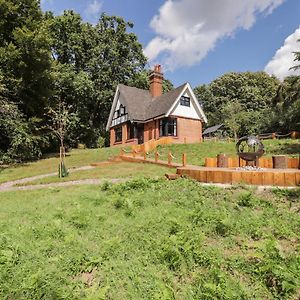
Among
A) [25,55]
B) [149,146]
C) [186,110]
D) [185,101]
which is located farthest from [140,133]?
[25,55]

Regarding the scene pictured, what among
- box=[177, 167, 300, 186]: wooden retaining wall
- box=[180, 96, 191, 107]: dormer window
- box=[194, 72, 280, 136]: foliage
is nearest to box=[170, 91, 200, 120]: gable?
box=[180, 96, 191, 107]: dormer window

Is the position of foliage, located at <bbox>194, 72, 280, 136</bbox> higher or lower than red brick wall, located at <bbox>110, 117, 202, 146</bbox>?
higher

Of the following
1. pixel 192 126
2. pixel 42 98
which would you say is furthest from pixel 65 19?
pixel 192 126

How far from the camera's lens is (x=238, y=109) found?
201 feet

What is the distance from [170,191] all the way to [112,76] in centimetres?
3810

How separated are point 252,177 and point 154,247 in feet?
20.7

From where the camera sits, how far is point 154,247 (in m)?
7.00

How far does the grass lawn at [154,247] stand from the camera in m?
5.77

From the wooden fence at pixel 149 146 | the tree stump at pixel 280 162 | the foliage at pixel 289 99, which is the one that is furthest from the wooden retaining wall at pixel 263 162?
the wooden fence at pixel 149 146

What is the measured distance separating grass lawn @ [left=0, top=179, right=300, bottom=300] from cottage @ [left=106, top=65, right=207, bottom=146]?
2405cm

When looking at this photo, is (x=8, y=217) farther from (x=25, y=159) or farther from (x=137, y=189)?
(x=25, y=159)

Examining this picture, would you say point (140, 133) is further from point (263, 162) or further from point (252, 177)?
point (252, 177)

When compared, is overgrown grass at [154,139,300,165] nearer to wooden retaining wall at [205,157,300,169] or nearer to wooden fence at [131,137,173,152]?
wooden fence at [131,137,173,152]

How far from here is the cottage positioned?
3416 cm
